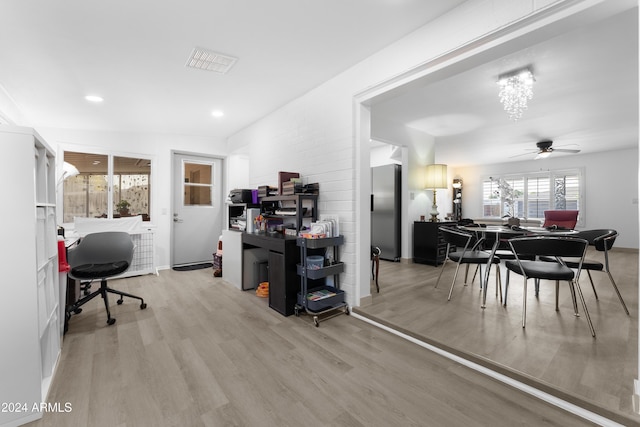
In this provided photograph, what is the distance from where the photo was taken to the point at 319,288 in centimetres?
305

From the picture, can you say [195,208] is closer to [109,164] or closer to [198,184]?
[198,184]

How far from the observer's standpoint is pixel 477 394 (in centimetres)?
167

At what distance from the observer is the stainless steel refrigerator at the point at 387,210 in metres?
5.22

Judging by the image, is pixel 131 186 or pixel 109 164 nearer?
pixel 109 164

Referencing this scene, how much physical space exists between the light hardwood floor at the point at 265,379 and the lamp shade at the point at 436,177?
338 centimetres

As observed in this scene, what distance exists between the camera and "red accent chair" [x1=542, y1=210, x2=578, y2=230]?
4945mm

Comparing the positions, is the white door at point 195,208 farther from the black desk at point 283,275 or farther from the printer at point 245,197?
the black desk at point 283,275

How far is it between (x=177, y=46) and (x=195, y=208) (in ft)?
11.6

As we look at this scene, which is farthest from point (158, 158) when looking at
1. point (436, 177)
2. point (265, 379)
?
point (436, 177)

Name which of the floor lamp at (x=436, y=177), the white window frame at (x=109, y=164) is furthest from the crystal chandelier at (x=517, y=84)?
the white window frame at (x=109, y=164)

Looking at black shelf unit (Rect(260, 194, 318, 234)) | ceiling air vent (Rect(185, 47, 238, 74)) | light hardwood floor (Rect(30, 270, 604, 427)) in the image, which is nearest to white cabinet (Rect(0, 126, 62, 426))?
light hardwood floor (Rect(30, 270, 604, 427))

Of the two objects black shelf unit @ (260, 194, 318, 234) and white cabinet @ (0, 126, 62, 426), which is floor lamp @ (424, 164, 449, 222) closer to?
black shelf unit @ (260, 194, 318, 234)

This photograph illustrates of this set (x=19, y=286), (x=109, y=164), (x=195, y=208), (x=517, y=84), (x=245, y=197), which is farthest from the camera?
(x=195, y=208)

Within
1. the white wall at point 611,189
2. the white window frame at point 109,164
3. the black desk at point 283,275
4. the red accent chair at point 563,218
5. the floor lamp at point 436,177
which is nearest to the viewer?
the black desk at point 283,275
